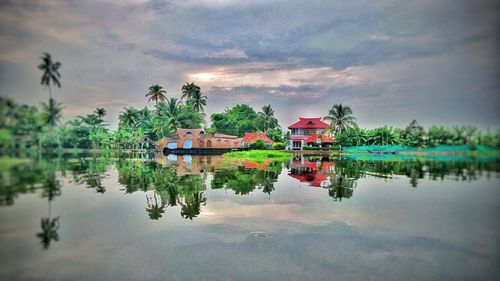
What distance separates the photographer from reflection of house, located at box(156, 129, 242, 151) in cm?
4481

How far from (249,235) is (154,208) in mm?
3908

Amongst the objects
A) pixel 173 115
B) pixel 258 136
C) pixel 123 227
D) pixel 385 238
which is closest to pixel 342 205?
pixel 385 238

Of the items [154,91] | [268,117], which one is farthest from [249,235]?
[268,117]

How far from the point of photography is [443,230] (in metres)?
6.70

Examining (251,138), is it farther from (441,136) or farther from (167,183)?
(441,136)

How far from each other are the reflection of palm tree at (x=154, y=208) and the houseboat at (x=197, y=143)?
3286 cm

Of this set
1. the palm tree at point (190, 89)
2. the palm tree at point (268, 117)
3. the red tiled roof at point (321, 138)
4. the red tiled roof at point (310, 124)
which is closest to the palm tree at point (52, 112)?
the palm tree at point (190, 89)

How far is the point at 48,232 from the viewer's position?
575 cm

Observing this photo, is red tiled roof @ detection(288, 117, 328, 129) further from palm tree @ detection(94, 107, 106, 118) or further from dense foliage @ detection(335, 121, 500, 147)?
palm tree @ detection(94, 107, 106, 118)

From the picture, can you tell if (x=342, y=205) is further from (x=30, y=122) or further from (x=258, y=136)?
(x=258, y=136)

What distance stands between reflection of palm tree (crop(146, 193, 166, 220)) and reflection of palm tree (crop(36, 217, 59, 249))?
126 inches

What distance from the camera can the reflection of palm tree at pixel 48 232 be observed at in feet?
18.6

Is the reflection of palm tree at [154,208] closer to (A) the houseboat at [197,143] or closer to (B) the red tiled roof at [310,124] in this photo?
(A) the houseboat at [197,143]

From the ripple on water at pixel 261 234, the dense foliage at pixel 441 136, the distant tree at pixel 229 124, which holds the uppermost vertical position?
the distant tree at pixel 229 124
